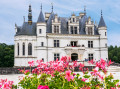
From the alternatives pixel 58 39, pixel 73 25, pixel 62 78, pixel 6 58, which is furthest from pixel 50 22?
pixel 62 78

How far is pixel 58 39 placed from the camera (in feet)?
126

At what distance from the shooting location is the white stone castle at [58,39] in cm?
3725

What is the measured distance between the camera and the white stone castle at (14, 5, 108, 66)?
37.2 meters

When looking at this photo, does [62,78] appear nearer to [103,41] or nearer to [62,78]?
[62,78]

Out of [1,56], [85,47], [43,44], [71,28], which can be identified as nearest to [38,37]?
[43,44]

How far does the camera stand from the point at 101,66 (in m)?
5.41

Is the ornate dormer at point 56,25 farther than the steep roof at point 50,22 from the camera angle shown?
No

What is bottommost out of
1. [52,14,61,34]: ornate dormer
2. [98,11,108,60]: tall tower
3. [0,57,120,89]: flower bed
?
[0,57,120,89]: flower bed

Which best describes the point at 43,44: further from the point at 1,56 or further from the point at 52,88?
the point at 52,88

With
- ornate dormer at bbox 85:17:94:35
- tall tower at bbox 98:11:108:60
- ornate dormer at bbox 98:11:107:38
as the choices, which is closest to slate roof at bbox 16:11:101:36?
ornate dormer at bbox 98:11:107:38

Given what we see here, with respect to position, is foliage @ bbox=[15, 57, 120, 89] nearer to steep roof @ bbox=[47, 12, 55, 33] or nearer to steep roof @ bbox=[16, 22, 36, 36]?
steep roof @ bbox=[16, 22, 36, 36]

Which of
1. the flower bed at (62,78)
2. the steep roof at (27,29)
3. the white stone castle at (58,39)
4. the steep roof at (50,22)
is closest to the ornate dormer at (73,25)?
the white stone castle at (58,39)

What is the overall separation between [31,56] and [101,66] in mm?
32257

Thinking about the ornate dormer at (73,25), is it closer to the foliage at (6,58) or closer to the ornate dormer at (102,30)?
the ornate dormer at (102,30)
